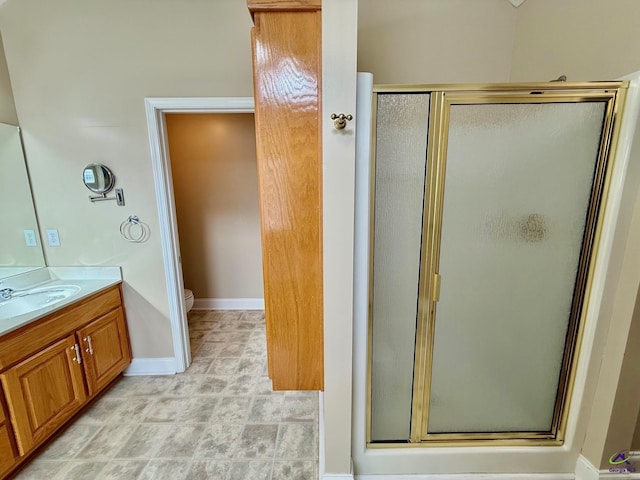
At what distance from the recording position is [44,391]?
1.53 m

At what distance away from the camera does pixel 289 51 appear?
3.58 feet

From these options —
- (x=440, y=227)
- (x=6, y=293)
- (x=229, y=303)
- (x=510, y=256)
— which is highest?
(x=440, y=227)

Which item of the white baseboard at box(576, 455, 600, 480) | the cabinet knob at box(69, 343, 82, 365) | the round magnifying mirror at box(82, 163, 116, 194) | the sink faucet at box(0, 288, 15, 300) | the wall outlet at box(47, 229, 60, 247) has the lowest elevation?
the white baseboard at box(576, 455, 600, 480)

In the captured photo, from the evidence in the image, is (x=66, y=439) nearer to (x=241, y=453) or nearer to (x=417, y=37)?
(x=241, y=453)

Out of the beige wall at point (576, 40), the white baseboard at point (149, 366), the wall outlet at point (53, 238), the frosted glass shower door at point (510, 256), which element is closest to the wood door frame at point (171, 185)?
the white baseboard at point (149, 366)

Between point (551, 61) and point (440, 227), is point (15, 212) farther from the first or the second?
point (551, 61)

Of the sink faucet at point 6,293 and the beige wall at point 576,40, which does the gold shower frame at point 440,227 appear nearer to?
the beige wall at point 576,40

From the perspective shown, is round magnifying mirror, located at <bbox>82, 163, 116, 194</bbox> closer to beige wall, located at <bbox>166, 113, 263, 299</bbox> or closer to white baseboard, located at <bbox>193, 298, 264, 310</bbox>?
beige wall, located at <bbox>166, 113, 263, 299</bbox>

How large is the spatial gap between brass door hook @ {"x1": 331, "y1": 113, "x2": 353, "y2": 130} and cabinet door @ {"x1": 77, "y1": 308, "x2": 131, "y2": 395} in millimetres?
2106

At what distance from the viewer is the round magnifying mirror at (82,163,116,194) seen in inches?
75.7

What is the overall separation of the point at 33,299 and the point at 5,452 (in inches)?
35.7

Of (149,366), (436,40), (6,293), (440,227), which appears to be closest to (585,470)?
(440,227)

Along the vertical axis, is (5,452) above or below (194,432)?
above

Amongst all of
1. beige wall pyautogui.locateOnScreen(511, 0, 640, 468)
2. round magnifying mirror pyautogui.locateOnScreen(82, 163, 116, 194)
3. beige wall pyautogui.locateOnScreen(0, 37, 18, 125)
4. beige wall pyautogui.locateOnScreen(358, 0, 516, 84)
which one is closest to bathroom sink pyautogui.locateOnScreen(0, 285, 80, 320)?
round magnifying mirror pyautogui.locateOnScreen(82, 163, 116, 194)
